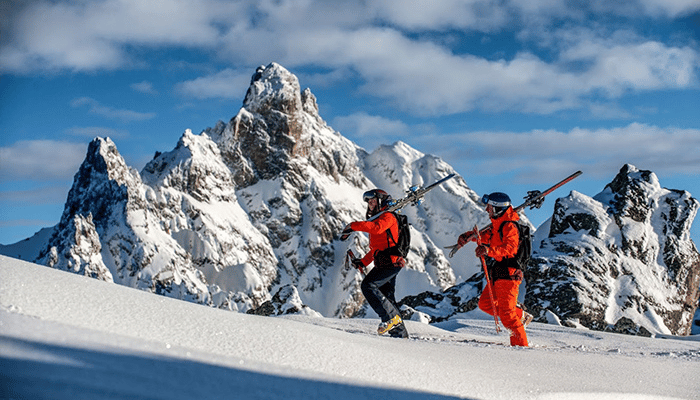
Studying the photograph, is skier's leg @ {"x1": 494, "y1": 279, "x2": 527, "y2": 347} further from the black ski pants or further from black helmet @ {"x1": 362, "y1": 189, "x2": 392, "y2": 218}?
black helmet @ {"x1": 362, "y1": 189, "x2": 392, "y2": 218}

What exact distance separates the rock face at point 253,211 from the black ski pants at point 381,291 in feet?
337

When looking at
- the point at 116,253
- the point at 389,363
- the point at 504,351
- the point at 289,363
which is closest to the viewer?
the point at 289,363

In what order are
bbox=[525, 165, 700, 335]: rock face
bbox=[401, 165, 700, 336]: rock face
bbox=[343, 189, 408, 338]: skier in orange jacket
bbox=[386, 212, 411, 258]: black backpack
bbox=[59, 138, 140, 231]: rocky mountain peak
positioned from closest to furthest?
bbox=[343, 189, 408, 338]: skier in orange jacket → bbox=[386, 212, 411, 258]: black backpack → bbox=[401, 165, 700, 336]: rock face → bbox=[525, 165, 700, 335]: rock face → bbox=[59, 138, 140, 231]: rocky mountain peak

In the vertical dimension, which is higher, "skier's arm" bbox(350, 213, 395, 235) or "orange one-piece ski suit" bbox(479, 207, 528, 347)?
"skier's arm" bbox(350, 213, 395, 235)

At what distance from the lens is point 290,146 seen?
164 metres

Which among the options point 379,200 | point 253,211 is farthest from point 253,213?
point 379,200

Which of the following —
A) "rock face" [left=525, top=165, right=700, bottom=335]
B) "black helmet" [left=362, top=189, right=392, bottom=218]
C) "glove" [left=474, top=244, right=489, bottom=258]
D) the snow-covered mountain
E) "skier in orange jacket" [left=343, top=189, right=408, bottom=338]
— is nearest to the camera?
"skier in orange jacket" [left=343, top=189, right=408, bottom=338]

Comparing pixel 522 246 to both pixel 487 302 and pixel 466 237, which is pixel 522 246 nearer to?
pixel 466 237

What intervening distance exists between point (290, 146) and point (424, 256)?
162 ft

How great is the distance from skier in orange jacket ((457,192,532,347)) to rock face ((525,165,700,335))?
31.7ft

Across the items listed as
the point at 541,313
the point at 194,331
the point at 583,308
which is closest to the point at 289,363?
the point at 194,331

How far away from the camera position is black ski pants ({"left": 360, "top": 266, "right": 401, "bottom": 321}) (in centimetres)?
749

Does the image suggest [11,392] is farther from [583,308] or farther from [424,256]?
[424,256]

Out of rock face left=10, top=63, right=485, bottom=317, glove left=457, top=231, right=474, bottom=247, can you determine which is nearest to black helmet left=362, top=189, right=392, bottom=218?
glove left=457, top=231, right=474, bottom=247
